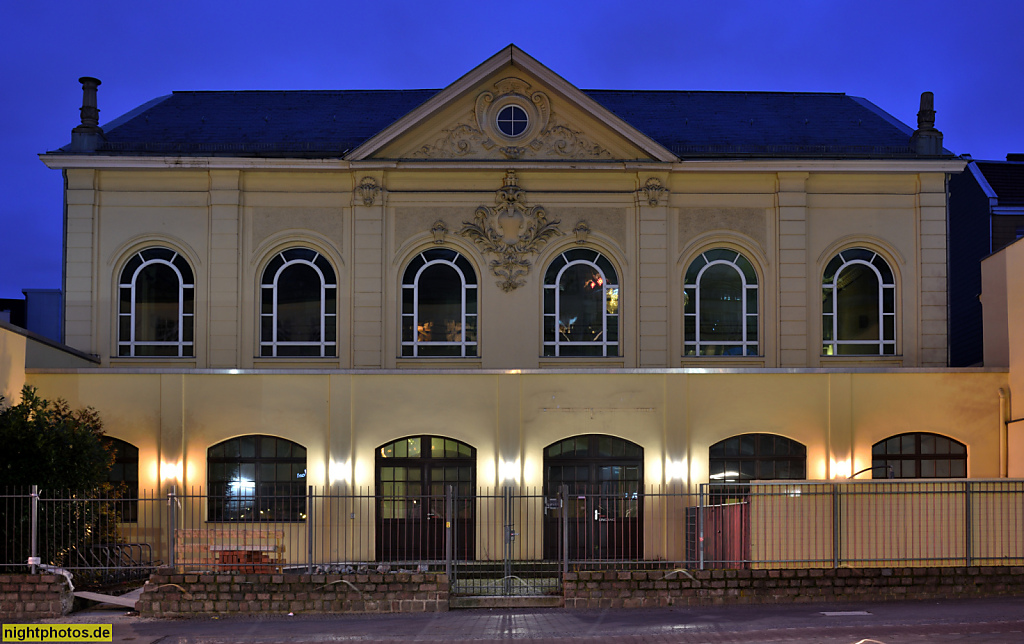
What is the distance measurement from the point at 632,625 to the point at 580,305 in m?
9.60

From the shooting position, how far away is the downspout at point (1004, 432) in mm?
21031

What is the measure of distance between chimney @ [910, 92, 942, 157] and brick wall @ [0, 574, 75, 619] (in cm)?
1891

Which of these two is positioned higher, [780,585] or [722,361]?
[722,361]

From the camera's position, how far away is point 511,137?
22.1 metres

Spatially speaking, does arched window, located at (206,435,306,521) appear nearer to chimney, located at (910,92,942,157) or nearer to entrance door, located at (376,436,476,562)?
entrance door, located at (376,436,476,562)

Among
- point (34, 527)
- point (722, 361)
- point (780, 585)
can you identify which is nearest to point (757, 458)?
point (722, 361)

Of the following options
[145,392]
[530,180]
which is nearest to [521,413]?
[530,180]

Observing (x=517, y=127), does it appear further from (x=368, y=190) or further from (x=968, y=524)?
(x=968, y=524)

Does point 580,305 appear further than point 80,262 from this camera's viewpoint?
Yes

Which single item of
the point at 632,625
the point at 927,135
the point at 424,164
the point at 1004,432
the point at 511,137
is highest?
the point at 927,135

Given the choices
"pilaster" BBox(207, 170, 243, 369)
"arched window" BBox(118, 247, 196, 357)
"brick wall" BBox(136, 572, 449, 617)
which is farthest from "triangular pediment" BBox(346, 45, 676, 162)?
"brick wall" BBox(136, 572, 449, 617)

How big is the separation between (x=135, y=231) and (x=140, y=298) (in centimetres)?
147

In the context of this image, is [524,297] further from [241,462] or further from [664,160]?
[241,462]

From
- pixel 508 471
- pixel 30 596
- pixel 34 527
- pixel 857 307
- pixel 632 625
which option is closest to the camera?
pixel 632 625
